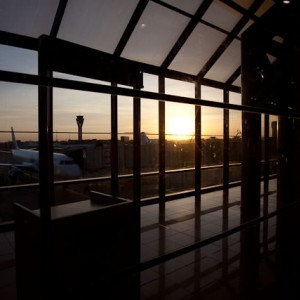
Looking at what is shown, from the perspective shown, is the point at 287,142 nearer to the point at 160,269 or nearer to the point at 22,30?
the point at 160,269

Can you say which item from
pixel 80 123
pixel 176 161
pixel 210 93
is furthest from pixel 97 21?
pixel 176 161

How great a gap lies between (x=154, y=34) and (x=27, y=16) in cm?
194

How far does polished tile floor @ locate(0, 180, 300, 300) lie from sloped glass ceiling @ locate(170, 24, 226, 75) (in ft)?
9.17

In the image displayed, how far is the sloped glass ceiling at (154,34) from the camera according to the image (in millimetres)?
4250

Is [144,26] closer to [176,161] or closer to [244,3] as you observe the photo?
[244,3]

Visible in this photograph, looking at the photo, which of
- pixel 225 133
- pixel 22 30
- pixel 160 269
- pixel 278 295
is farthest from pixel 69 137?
pixel 278 295

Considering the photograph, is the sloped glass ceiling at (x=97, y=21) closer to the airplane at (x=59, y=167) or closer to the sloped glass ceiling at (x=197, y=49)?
the sloped glass ceiling at (x=197, y=49)

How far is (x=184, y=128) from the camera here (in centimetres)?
579

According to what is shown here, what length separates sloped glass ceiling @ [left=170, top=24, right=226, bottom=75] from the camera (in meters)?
5.01

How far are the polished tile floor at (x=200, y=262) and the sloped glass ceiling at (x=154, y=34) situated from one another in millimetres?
2680

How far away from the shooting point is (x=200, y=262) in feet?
9.14

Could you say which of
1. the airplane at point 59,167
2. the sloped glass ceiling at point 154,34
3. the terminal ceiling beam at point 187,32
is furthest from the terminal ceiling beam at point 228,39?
the airplane at point 59,167

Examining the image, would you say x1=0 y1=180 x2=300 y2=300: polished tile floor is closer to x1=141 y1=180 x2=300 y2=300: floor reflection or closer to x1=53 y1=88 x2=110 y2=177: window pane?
x1=141 y1=180 x2=300 y2=300: floor reflection

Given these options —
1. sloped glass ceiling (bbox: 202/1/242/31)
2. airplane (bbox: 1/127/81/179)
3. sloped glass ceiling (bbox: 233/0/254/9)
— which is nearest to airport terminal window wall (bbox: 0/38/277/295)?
sloped glass ceiling (bbox: 202/1/242/31)
